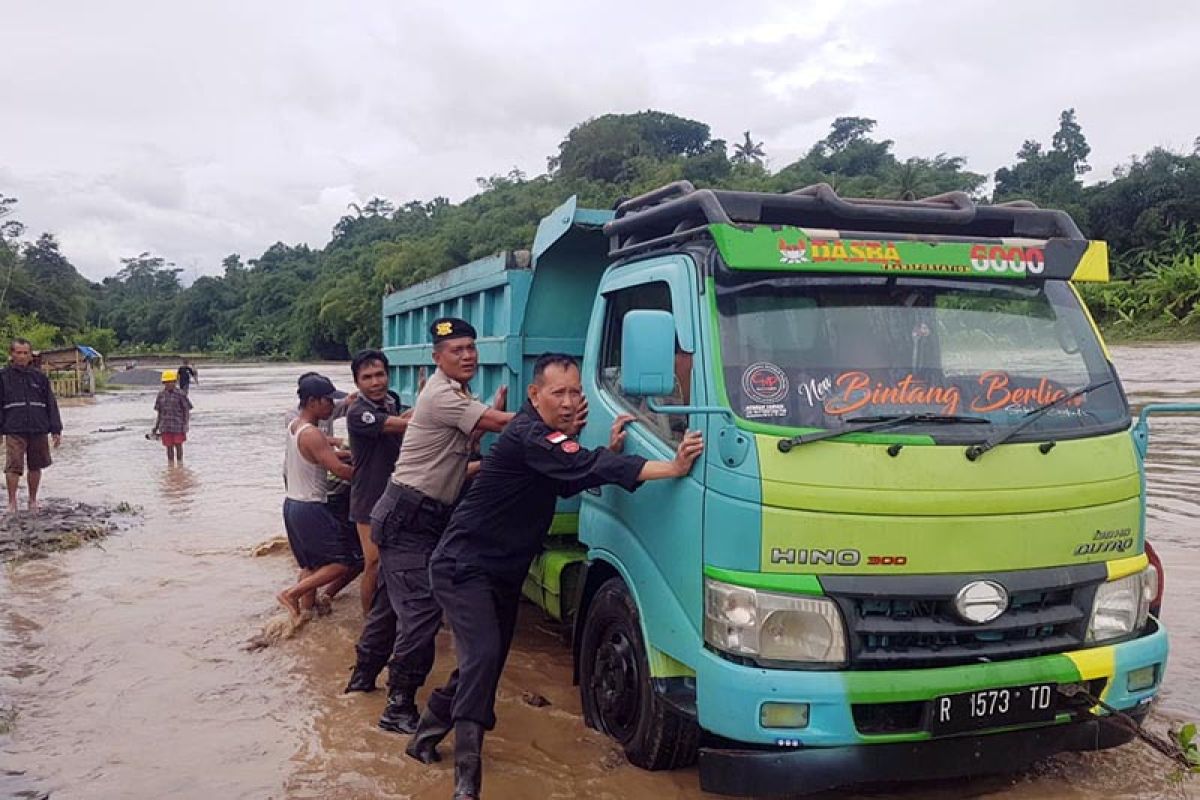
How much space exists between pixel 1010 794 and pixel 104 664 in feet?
15.4

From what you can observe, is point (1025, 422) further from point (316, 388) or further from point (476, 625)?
point (316, 388)

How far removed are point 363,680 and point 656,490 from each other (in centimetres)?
224

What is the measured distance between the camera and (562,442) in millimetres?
3434

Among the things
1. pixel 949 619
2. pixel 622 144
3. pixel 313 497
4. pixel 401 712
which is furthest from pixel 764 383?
pixel 622 144

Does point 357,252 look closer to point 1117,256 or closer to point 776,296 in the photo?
point 1117,256

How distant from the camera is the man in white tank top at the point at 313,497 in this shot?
18.2 feet

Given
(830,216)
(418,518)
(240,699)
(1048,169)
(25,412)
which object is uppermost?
(1048,169)

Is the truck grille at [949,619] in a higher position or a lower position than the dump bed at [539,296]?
lower

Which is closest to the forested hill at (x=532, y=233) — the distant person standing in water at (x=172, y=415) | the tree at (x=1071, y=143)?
the tree at (x=1071, y=143)

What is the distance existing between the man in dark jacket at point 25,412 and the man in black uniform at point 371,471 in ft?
17.3

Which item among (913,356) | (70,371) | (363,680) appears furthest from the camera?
(70,371)

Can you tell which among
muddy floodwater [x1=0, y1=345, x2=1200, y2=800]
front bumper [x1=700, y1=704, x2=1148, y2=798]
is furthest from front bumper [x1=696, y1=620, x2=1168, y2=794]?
muddy floodwater [x1=0, y1=345, x2=1200, y2=800]

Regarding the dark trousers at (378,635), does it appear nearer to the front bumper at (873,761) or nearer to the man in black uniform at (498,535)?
the man in black uniform at (498,535)

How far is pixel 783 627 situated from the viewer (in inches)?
117
